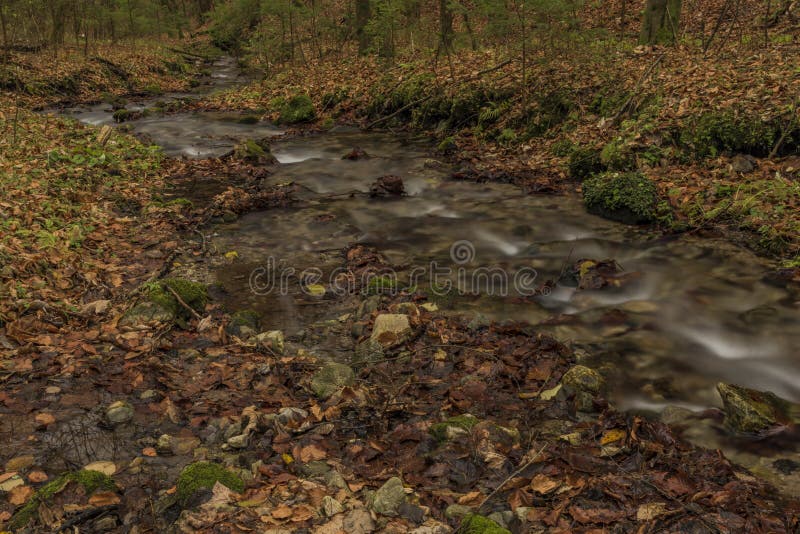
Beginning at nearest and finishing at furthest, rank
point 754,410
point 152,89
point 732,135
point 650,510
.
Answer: point 650,510, point 754,410, point 732,135, point 152,89

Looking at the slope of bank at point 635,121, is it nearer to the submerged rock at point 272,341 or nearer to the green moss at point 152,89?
the submerged rock at point 272,341

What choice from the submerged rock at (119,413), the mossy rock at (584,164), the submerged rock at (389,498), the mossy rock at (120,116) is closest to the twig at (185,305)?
the submerged rock at (119,413)

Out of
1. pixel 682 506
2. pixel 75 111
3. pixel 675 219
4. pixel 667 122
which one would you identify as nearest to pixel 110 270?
pixel 682 506

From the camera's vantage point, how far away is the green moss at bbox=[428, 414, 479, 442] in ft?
13.9

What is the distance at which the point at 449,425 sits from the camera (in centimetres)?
425

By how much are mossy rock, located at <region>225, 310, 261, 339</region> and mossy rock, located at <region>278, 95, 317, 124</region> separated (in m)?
12.6

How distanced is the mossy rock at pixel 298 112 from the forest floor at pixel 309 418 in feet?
31.9

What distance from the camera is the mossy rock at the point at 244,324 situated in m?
5.96

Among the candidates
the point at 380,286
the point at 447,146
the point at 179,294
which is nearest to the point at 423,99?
the point at 447,146

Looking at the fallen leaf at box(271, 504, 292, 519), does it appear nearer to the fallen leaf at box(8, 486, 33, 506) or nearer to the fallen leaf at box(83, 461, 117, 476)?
the fallen leaf at box(83, 461, 117, 476)

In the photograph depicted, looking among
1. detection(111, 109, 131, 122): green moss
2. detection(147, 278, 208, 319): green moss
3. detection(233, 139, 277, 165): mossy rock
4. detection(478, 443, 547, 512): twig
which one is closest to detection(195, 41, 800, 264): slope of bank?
detection(233, 139, 277, 165): mossy rock

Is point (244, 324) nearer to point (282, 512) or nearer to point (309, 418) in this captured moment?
point (309, 418)

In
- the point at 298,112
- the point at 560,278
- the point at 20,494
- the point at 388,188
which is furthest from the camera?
the point at 298,112

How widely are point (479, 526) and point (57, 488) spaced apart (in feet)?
8.22
